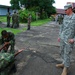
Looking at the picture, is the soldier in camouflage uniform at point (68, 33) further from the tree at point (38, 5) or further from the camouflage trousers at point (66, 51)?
the tree at point (38, 5)

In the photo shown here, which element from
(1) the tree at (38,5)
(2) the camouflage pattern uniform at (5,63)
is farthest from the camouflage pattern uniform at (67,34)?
(1) the tree at (38,5)

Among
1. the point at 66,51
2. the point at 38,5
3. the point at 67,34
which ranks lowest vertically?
the point at 66,51

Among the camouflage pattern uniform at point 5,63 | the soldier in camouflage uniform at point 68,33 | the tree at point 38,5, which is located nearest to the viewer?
the camouflage pattern uniform at point 5,63

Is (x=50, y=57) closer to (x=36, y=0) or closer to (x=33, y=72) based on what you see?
(x=33, y=72)

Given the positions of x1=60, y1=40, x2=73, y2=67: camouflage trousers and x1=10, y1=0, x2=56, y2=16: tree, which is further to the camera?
x1=10, y1=0, x2=56, y2=16: tree

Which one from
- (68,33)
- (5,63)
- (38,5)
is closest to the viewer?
(5,63)

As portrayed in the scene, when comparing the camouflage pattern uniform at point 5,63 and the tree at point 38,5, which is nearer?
the camouflage pattern uniform at point 5,63

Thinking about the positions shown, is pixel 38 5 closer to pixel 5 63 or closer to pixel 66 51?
pixel 66 51

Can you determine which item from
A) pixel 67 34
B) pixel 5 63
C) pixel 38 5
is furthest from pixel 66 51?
pixel 38 5

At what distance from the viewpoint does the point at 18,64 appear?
7.22 metres

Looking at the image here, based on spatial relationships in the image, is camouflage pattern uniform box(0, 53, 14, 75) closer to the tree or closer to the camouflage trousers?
the camouflage trousers

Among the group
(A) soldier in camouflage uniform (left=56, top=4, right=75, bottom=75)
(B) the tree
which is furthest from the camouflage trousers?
(B) the tree

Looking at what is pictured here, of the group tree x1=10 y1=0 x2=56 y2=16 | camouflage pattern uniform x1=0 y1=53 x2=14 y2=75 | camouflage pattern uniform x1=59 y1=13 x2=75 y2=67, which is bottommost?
camouflage pattern uniform x1=0 y1=53 x2=14 y2=75

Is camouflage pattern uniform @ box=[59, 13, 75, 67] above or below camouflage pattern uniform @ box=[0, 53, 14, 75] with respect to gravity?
above
